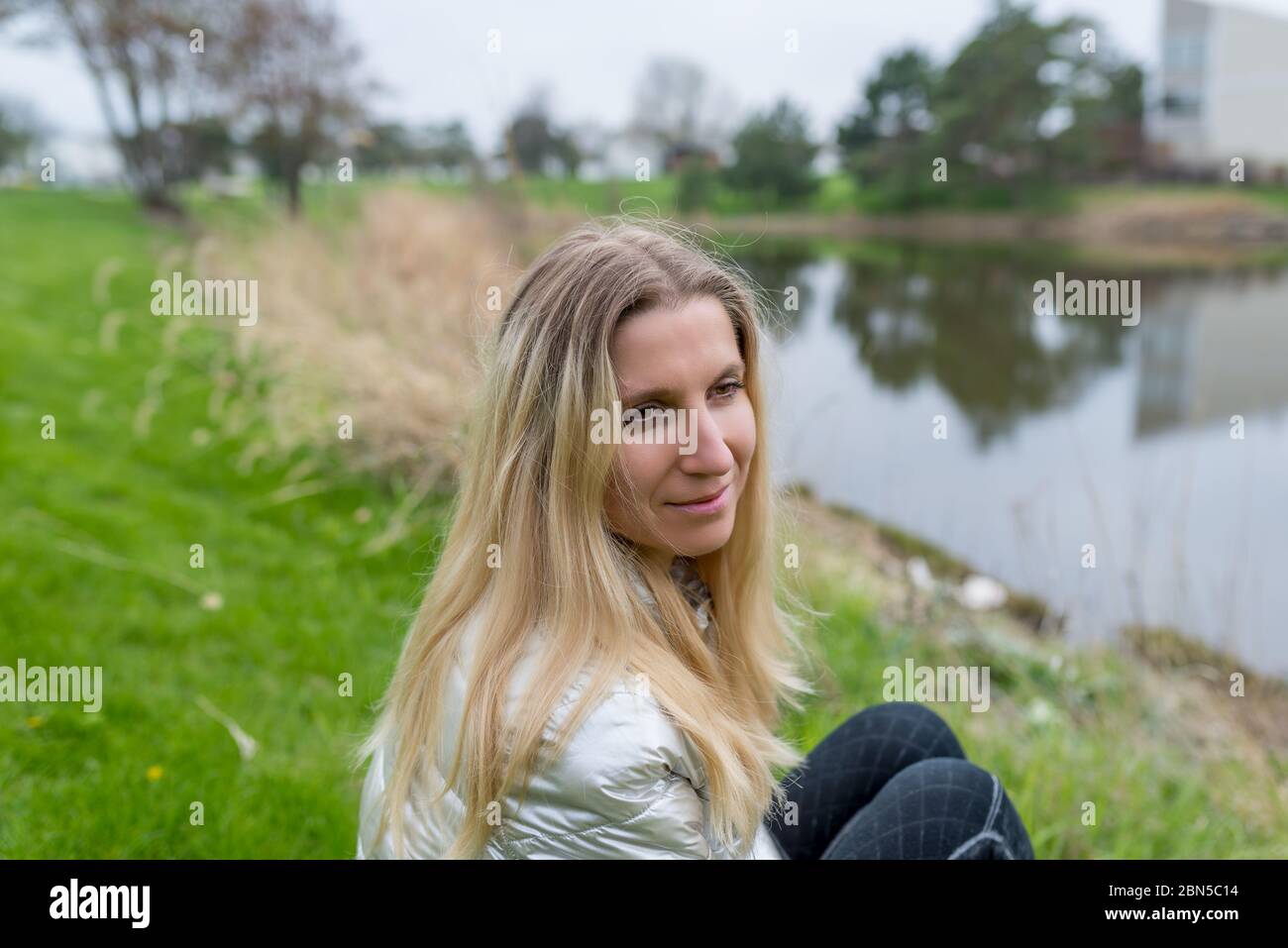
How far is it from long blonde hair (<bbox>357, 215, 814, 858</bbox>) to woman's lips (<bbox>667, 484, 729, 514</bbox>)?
88mm

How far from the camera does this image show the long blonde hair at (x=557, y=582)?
106 cm

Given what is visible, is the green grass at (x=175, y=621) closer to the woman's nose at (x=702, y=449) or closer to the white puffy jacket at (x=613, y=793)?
the white puffy jacket at (x=613, y=793)

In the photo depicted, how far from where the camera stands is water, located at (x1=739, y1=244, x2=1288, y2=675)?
3.64 metres

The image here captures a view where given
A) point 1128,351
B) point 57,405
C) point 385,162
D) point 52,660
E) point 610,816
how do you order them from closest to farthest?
1. point 610,816
2. point 52,660
3. point 57,405
4. point 385,162
5. point 1128,351

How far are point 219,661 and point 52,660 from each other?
392mm

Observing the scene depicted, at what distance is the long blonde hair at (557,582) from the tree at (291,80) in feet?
37.4

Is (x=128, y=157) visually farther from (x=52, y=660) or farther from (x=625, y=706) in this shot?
(x=625, y=706)

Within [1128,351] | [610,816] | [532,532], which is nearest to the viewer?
[610,816]

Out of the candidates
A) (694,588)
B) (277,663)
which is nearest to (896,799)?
(694,588)

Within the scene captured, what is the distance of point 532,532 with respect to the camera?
118cm

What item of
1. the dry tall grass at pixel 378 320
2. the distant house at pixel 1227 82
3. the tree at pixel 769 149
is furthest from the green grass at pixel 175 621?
the distant house at pixel 1227 82

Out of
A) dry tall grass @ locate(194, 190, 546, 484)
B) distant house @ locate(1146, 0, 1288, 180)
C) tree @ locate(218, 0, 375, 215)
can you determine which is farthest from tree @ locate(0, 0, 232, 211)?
distant house @ locate(1146, 0, 1288, 180)

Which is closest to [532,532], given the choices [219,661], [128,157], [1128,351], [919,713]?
[919,713]

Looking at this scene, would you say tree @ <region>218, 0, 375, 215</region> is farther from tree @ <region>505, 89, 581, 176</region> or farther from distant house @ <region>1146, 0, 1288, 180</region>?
distant house @ <region>1146, 0, 1288, 180</region>
